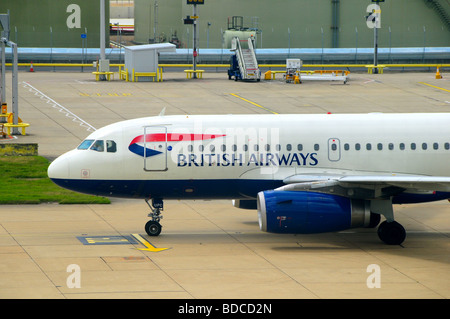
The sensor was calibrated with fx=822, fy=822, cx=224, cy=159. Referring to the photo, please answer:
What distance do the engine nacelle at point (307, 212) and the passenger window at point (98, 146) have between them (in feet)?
17.3

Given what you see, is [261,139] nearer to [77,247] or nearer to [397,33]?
[77,247]

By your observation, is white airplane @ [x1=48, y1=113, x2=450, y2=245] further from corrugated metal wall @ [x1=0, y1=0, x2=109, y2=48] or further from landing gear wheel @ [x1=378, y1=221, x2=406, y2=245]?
corrugated metal wall @ [x1=0, y1=0, x2=109, y2=48]

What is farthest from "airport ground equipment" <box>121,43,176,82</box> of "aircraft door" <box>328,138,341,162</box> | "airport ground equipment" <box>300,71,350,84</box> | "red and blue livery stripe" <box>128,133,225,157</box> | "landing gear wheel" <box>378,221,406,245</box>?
"landing gear wheel" <box>378,221,406,245</box>

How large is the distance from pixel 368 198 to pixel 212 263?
211 inches

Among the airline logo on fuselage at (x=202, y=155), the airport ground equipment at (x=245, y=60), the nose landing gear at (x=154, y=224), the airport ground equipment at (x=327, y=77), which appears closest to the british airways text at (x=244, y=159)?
the airline logo on fuselage at (x=202, y=155)

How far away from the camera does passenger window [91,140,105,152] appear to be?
26016mm

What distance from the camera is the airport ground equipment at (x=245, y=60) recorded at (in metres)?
70.7

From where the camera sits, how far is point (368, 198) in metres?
25.0

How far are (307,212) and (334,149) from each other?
2.91m

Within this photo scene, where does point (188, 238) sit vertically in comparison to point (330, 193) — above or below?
below

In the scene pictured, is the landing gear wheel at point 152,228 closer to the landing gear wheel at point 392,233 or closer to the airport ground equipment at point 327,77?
the landing gear wheel at point 392,233

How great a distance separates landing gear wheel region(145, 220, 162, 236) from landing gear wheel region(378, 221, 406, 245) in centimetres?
701

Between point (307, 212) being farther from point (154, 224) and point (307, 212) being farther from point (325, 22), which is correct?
point (325, 22)
